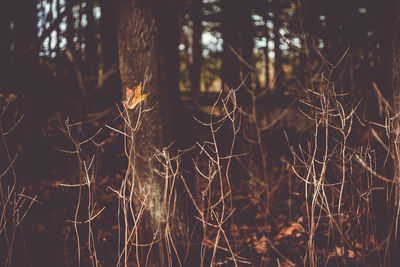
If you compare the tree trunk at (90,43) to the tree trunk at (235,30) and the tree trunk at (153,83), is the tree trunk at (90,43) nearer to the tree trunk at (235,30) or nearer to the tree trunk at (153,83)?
the tree trunk at (235,30)

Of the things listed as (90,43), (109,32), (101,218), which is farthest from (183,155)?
(90,43)

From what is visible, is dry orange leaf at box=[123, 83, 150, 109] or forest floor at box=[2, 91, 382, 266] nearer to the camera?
dry orange leaf at box=[123, 83, 150, 109]

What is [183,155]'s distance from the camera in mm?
2691

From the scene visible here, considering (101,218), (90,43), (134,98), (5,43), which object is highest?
(90,43)

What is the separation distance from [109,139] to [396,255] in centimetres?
374

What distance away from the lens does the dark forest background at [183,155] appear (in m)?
1.92

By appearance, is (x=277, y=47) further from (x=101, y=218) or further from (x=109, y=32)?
(x=101, y=218)

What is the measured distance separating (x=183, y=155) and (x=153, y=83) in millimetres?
643

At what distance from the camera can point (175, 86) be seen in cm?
265

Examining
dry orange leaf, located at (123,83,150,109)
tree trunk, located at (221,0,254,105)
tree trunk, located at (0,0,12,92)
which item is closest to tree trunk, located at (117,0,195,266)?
dry orange leaf, located at (123,83,150,109)

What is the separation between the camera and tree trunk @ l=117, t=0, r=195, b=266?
2504 millimetres

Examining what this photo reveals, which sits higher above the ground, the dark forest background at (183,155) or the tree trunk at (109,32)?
the tree trunk at (109,32)

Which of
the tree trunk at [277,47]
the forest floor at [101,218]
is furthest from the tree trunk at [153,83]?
the tree trunk at [277,47]

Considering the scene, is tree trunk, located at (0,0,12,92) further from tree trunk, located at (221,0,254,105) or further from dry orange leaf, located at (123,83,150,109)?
tree trunk, located at (221,0,254,105)
